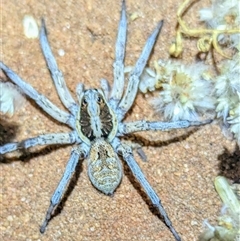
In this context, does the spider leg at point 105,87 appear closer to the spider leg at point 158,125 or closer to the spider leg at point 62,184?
the spider leg at point 158,125

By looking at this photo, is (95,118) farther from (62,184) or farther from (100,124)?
(62,184)

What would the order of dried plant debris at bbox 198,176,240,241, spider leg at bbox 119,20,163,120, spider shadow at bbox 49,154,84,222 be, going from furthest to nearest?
spider leg at bbox 119,20,163,120 < spider shadow at bbox 49,154,84,222 < dried plant debris at bbox 198,176,240,241

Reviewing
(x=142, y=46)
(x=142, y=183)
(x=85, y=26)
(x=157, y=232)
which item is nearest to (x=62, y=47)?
(x=85, y=26)

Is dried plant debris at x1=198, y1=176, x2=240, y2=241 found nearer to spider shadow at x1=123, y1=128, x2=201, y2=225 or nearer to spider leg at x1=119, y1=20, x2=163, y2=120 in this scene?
spider shadow at x1=123, y1=128, x2=201, y2=225

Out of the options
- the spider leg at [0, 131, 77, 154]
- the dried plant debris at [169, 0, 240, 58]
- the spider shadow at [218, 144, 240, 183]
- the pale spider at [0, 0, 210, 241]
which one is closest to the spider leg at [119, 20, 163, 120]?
the pale spider at [0, 0, 210, 241]

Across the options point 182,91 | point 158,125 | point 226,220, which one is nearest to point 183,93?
point 182,91

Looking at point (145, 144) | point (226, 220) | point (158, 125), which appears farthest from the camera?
point (145, 144)
